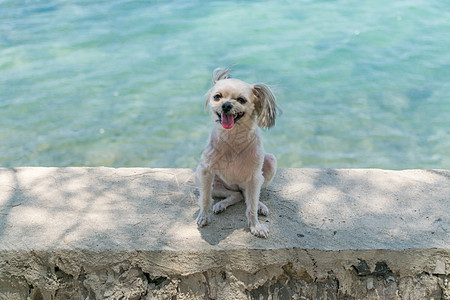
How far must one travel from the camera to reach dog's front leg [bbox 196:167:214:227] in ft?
10.7

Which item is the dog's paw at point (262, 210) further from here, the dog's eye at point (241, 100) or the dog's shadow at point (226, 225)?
the dog's eye at point (241, 100)

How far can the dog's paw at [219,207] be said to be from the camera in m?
3.46

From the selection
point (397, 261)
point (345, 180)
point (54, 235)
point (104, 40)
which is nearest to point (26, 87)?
point (104, 40)

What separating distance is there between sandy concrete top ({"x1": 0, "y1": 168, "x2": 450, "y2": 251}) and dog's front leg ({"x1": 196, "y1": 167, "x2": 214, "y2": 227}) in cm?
7

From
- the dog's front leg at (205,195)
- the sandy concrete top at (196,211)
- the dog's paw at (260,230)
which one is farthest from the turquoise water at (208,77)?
the dog's paw at (260,230)

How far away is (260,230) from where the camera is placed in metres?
3.24

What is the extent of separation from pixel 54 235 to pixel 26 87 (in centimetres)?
493

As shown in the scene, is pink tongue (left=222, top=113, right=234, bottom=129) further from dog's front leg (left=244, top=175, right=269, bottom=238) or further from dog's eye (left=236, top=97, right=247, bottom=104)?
dog's front leg (left=244, top=175, right=269, bottom=238)

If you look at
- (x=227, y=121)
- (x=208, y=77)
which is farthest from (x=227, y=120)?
(x=208, y=77)

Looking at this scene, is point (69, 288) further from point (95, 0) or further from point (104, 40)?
point (95, 0)

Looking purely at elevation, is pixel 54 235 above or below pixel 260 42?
above

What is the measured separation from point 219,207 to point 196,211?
190 millimetres

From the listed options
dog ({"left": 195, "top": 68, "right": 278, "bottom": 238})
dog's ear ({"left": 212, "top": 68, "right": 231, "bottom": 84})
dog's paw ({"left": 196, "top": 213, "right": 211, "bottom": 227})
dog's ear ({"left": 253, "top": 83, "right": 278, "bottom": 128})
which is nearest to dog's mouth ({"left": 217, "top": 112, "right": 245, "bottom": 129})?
dog ({"left": 195, "top": 68, "right": 278, "bottom": 238})

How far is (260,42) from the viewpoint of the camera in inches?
357
